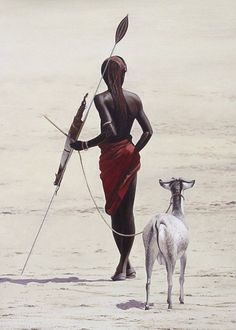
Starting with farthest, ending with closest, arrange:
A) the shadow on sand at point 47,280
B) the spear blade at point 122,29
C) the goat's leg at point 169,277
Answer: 1. the spear blade at point 122,29
2. the shadow on sand at point 47,280
3. the goat's leg at point 169,277

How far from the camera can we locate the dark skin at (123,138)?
926 cm

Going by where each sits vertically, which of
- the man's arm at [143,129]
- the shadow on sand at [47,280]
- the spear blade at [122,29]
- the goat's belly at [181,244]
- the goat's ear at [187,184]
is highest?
the spear blade at [122,29]

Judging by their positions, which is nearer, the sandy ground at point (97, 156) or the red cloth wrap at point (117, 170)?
the sandy ground at point (97, 156)

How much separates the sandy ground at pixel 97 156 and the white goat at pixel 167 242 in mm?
72

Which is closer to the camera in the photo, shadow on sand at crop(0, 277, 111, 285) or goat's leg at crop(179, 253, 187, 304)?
goat's leg at crop(179, 253, 187, 304)

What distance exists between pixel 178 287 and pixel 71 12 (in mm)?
2238

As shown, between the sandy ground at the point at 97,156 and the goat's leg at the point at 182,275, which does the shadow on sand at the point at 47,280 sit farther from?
the goat's leg at the point at 182,275

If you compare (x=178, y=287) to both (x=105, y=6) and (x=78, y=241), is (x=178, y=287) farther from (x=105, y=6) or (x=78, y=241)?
(x=105, y=6)

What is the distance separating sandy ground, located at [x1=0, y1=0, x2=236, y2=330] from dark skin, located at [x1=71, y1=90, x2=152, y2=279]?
0.06 metres

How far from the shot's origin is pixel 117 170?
30.6 ft

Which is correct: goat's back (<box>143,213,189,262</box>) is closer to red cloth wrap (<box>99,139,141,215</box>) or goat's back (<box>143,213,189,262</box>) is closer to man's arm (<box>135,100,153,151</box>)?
red cloth wrap (<box>99,139,141,215</box>)

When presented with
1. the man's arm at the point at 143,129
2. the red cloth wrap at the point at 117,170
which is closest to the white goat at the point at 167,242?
the red cloth wrap at the point at 117,170

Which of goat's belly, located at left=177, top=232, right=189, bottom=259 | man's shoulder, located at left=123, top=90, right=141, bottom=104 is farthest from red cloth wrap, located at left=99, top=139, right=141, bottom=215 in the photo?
goat's belly, located at left=177, top=232, right=189, bottom=259

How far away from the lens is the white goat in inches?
358
